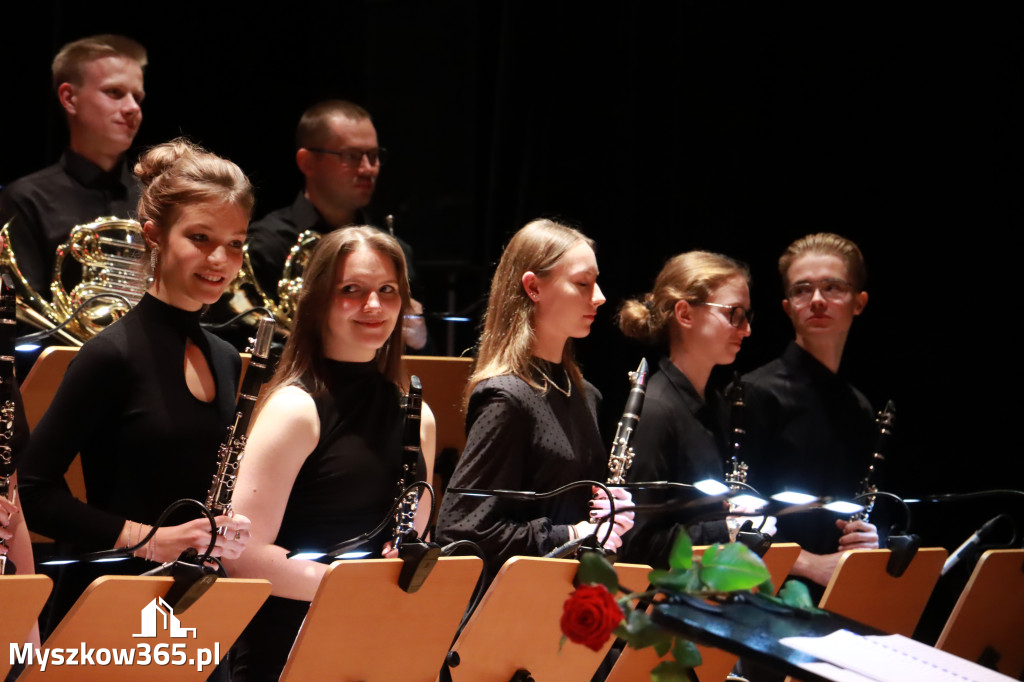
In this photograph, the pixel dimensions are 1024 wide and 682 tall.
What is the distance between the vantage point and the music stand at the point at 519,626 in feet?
6.58

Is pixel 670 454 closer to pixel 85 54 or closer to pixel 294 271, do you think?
pixel 294 271

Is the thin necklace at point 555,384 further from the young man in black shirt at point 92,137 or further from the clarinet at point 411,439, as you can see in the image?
the young man in black shirt at point 92,137

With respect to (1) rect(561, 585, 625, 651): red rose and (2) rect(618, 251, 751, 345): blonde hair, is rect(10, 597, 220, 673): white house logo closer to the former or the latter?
(1) rect(561, 585, 625, 651): red rose

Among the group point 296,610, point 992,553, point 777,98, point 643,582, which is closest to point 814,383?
point 992,553

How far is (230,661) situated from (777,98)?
2924 millimetres

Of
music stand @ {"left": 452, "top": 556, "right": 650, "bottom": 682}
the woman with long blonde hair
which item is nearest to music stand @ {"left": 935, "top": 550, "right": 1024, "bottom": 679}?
music stand @ {"left": 452, "top": 556, "right": 650, "bottom": 682}

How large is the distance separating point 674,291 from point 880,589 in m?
1.01

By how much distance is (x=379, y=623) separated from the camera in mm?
1916

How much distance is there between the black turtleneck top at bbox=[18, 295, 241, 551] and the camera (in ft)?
6.75

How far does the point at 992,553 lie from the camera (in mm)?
2783

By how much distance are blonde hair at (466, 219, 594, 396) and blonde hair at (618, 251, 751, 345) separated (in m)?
0.51

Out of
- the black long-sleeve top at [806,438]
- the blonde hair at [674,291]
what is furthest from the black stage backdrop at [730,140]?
the blonde hair at [674,291]

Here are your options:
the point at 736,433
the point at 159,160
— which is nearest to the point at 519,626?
the point at 159,160

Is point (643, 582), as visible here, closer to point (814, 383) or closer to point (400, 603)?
point (400, 603)
